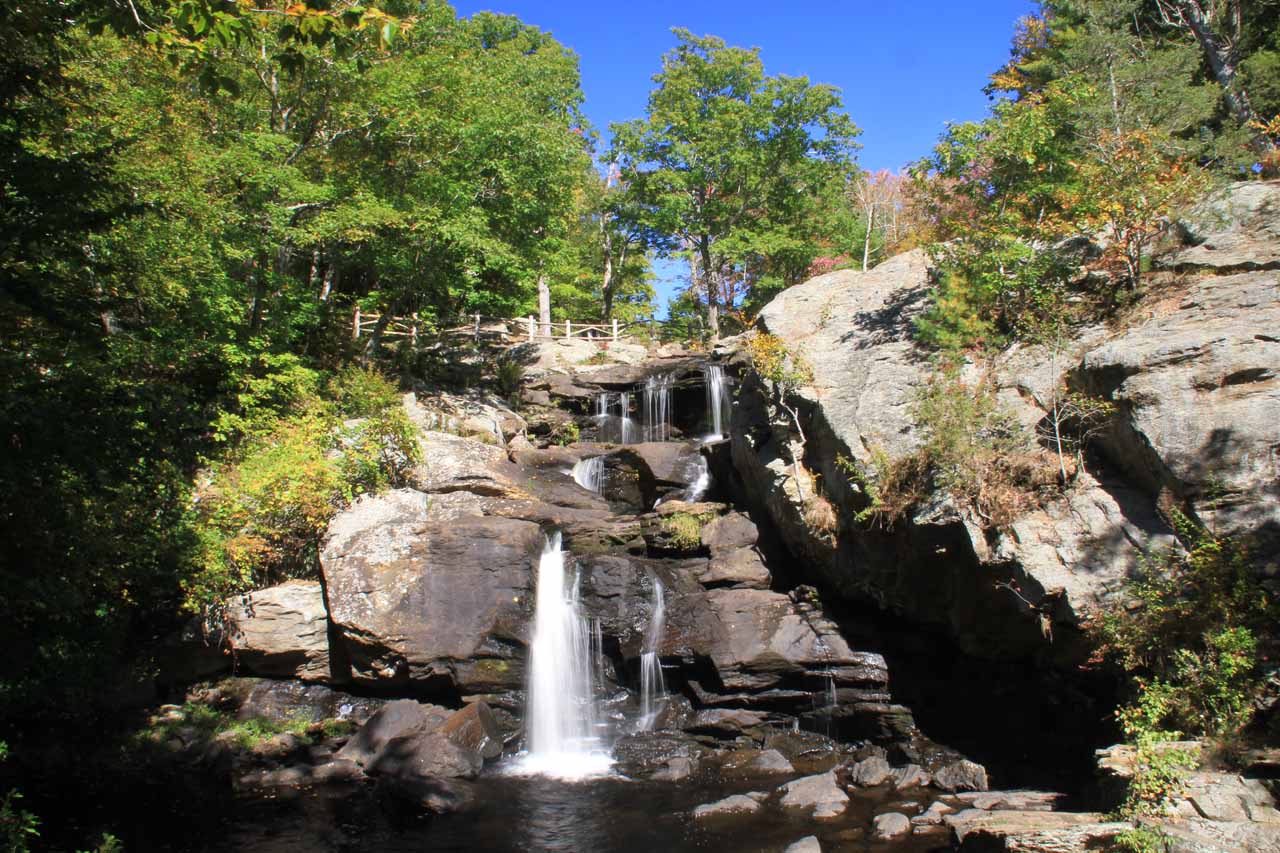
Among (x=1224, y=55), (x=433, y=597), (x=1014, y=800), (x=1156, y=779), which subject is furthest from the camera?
(x=1224, y=55)

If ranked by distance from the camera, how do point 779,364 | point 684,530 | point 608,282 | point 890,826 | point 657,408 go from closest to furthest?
point 890,826 < point 779,364 < point 684,530 < point 657,408 < point 608,282

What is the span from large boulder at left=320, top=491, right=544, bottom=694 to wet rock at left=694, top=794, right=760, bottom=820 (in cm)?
396

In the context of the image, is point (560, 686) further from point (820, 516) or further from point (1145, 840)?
point (1145, 840)

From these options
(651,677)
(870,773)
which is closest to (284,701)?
(651,677)

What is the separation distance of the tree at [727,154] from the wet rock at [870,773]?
21658 mm

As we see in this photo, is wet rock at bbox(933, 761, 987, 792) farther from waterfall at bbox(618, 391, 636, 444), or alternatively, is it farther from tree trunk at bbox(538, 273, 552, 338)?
tree trunk at bbox(538, 273, 552, 338)

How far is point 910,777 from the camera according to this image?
9430 mm

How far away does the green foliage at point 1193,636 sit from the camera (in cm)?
679

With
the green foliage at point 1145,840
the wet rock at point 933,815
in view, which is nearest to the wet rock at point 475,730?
the wet rock at point 933,815

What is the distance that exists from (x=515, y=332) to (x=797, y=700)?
21.2 m

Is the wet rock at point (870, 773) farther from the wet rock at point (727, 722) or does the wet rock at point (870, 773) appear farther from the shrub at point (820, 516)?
the shrub at point (820, 516)

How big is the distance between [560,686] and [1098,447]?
8.32m

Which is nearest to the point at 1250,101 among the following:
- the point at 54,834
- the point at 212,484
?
the point at 212,484

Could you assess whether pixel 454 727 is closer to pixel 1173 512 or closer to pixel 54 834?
pixel 54 834
